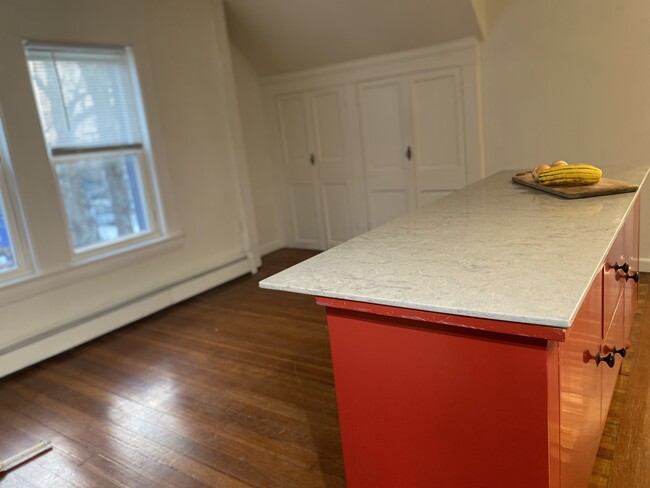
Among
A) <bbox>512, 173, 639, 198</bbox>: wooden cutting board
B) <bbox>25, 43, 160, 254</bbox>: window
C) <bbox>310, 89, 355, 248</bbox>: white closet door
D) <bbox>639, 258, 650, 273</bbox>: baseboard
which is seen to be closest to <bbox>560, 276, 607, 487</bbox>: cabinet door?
Result: <bbox>512, 173, 639, 198</bbox>: wooden cutting board

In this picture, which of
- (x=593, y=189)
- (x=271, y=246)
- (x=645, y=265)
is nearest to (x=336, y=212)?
(x=271, y=246)

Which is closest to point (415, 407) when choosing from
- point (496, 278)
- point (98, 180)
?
point (496, 278)

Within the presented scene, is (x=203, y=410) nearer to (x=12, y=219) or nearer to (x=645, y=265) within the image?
(x=12, y=219)

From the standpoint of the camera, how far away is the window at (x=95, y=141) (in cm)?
329

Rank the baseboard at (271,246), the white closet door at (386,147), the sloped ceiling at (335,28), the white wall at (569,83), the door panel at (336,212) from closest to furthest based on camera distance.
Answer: the white wall at (569,83)
the sloped ceiling at (335,28)
the white closet door at (386,147)
the door panel at (336,212)
the baseboard at (271,246)

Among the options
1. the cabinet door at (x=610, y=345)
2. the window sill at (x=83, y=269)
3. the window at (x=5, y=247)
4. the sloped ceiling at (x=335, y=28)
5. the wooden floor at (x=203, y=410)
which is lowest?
the wooden floor at (x=203, y=410)

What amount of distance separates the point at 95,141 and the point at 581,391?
11.1 feet

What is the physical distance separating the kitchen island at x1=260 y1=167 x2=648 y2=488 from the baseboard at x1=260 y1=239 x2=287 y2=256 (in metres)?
3.85

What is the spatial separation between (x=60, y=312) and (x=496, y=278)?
10.1 feet

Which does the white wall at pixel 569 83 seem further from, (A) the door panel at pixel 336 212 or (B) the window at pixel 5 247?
(B) the window at pixel 5 247

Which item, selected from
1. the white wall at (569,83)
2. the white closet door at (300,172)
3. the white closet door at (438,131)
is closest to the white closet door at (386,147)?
the white closet door at (438,131)

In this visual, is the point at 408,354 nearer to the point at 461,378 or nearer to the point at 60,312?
the point at 461,378

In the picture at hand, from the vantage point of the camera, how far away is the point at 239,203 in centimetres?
471

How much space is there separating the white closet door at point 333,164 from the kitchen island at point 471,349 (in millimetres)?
3359
